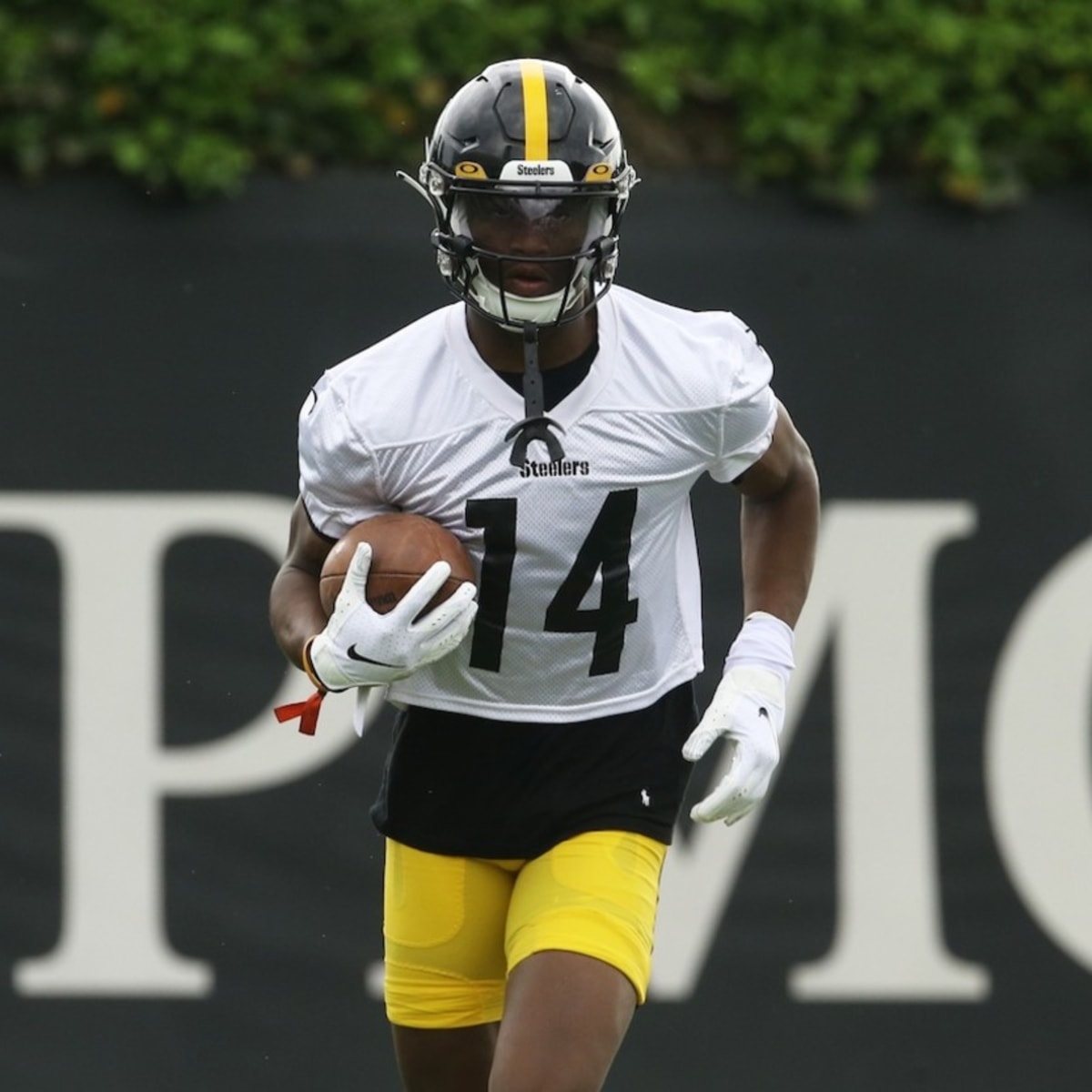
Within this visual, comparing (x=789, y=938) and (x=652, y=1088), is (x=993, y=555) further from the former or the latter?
(x=652, y=1088)

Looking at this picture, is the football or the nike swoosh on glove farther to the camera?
the nike swoosh on glove

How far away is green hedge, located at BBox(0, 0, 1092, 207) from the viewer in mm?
5746

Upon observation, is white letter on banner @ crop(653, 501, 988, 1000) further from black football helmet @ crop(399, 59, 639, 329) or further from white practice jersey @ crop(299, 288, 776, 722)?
black football helmet @ crop(399, 59, 639, 329)

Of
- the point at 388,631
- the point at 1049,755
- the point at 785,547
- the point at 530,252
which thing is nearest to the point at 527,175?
the point at 530,252

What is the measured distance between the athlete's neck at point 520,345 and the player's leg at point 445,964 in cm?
87

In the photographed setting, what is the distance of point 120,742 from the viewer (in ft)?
19.0

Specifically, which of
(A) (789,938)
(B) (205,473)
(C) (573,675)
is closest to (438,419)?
(C) (573,675)

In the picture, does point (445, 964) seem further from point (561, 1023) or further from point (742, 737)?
point (742, 737)

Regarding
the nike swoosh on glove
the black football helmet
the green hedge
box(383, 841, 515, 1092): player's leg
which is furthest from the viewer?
the green hedge

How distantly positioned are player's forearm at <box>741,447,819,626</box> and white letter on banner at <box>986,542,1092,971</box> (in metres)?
1.82

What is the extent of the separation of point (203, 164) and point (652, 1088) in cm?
258

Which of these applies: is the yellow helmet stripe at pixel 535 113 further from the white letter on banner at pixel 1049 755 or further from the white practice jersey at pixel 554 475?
the white letter on banner at pixel 1049 755

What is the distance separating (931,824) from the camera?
584cm

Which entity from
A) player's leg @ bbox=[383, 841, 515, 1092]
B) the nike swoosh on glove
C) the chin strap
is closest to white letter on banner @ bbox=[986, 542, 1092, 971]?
the nike swoosh on glove
